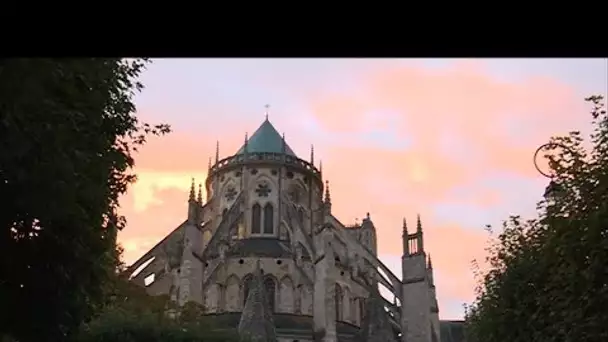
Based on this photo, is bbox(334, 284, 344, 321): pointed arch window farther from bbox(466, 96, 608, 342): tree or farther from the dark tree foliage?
bbox(466, 96, 608, 342): tree

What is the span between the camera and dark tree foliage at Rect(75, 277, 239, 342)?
30.9m

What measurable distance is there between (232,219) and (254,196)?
3086mm

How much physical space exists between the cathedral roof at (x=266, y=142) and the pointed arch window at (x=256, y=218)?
662 centimetres

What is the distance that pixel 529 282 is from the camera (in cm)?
2533

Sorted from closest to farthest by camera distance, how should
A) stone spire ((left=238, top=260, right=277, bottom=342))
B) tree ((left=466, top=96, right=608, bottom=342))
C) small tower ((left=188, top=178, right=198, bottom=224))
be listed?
tree ((left=466, top=96, right=608, bottom=342))
stone spire ((left=238, top=260, right=277, bottom=342))
small tower ((left=188, top=178, right=198, bottom=224))

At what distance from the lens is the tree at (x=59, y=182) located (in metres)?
13.2

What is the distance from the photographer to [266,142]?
236ft

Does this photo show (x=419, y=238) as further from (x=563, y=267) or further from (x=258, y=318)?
(x=563, y=267)

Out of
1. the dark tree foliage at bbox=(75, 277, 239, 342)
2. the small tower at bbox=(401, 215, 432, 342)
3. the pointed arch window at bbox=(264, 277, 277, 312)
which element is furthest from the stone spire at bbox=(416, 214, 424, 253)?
the dark tree foliage at bbox=(75, 277, 239, 342)

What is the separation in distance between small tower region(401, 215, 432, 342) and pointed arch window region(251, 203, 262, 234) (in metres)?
11.1

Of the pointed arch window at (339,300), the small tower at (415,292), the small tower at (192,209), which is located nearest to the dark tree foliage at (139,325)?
the small tower at (192,209)
